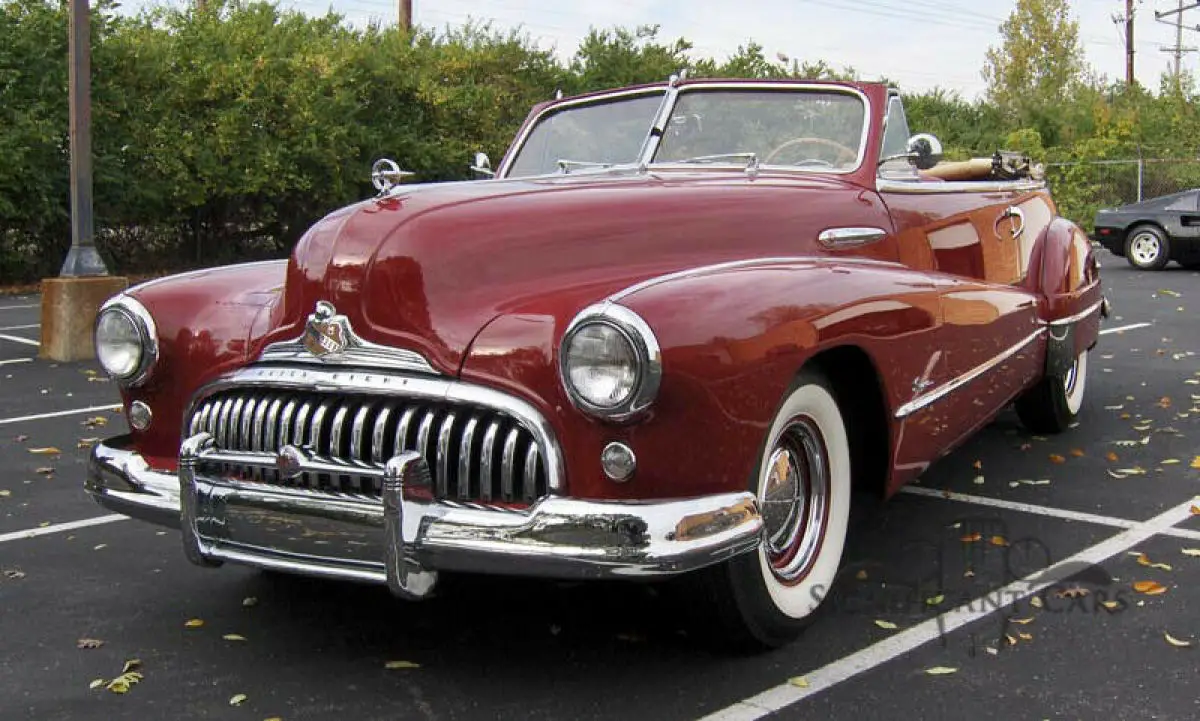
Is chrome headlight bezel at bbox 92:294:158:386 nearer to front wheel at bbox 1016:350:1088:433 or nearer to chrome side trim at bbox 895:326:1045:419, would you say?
chrome side trim at bbox 895:326:1045:419

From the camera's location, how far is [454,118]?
73.1 feet

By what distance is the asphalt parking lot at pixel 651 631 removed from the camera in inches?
122

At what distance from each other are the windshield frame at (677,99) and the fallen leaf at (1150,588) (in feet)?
5.58

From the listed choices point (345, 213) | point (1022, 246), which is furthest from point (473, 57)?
point (345, 213)

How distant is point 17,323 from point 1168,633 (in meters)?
11.7

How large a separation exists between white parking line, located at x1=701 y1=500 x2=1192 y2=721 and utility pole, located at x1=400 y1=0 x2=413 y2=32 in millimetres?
21664

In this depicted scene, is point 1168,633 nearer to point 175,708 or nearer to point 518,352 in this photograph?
point 518,352

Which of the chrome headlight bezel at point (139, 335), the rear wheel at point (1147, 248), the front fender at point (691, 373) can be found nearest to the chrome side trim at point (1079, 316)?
the front fender at point (691, 373)

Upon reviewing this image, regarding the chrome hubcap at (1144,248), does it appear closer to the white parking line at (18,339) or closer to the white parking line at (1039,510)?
the white parking line at (1039,510)

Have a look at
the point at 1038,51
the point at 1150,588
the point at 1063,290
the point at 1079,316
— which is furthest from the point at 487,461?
the point at 1038,51

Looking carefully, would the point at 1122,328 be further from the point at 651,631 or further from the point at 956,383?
→ the point at 651,631

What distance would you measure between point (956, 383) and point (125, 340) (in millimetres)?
2745

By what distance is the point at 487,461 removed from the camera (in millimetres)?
2953

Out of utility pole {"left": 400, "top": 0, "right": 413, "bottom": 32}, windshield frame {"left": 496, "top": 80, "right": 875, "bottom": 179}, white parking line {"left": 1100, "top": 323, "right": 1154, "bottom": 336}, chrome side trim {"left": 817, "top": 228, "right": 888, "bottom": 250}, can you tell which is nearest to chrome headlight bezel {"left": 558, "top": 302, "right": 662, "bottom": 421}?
chrome side trim {"left": 817, "top": 228, "right": 888, "bottom": 250}
